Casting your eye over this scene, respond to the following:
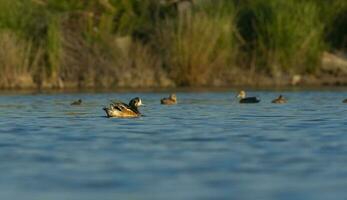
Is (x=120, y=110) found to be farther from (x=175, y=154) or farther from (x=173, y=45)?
(x=173, y=45)

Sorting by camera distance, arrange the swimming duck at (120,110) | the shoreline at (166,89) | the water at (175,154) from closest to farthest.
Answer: the water at (175,154) < the swimming duck at (120,110) < the shoreline at (166,89)

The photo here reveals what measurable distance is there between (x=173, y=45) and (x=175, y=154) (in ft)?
75.9

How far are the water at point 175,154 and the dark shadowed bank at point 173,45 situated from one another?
11769 millimetres

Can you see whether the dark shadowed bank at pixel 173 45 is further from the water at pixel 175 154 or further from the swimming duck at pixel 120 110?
the swimming duck at pixel 120 110

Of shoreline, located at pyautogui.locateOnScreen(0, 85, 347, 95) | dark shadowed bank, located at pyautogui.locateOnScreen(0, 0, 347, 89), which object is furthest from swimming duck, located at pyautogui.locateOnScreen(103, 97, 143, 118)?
dark shadowed bank, located at pyautogui.locateOnScreen(0, 0, 347, 89)

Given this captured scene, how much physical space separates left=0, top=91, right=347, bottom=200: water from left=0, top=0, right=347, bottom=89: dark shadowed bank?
38.6 feet

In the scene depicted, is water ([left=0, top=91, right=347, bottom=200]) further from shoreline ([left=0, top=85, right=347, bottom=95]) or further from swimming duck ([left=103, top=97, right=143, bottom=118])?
shoreline ([left=0, top=85, right=347, bottom=95])

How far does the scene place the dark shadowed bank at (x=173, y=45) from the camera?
123ft

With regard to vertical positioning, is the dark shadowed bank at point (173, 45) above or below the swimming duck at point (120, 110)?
above

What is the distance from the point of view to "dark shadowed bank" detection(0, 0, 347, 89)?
123 ft

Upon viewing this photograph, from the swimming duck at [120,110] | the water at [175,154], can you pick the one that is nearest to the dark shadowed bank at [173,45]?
the water at [175,154]

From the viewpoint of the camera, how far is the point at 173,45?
1492 inches

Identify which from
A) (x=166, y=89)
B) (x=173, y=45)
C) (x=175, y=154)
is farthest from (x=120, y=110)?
(x=173, y=45)

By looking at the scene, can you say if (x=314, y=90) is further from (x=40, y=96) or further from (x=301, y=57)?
(x=40, y=96)
